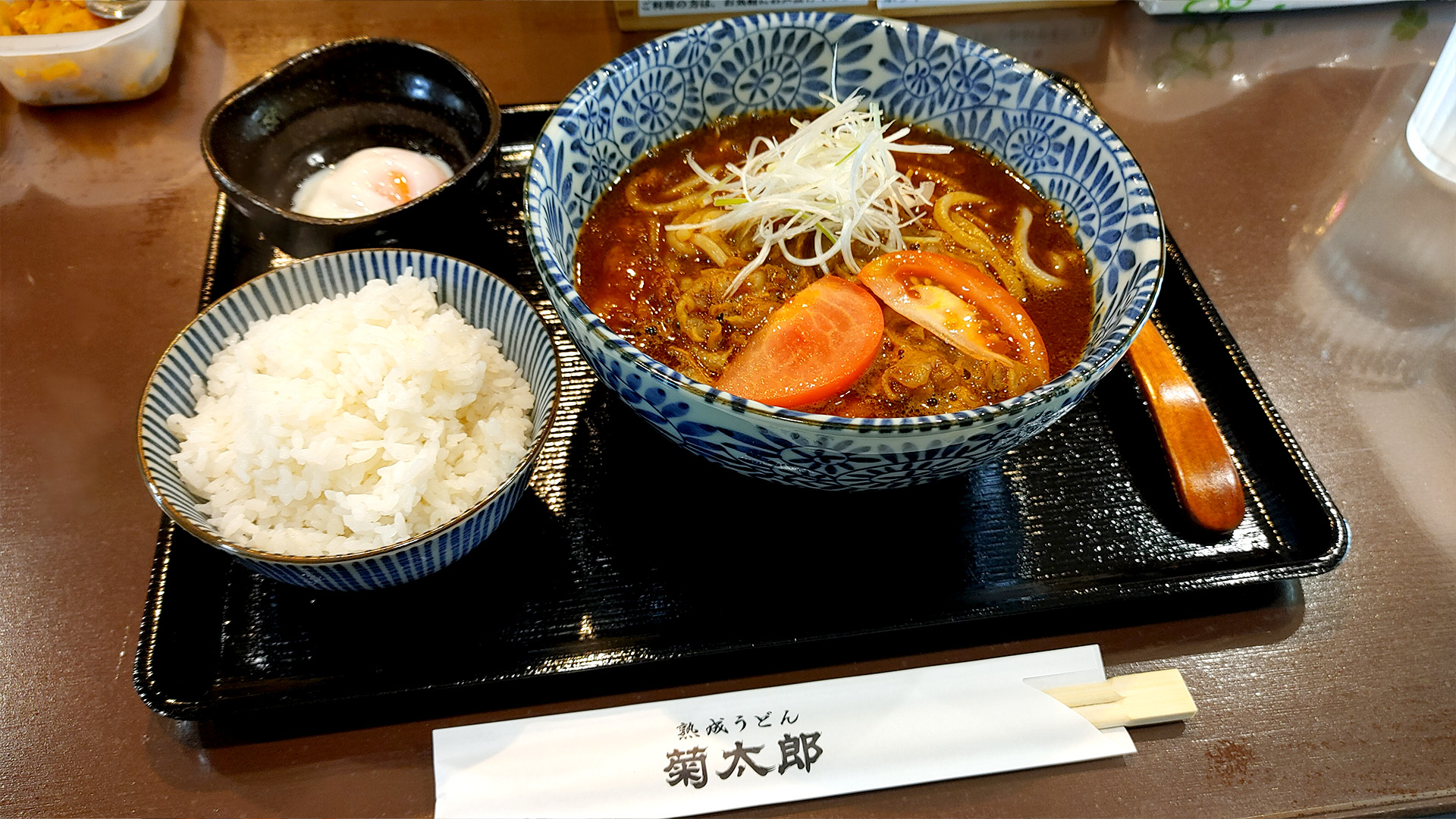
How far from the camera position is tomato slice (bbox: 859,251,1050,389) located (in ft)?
4.78

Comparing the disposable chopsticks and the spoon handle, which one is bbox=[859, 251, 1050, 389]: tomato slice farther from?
the disposable chopsticks

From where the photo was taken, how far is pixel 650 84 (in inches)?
67.8

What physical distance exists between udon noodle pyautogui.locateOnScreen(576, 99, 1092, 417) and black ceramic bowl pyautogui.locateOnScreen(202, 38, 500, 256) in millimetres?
396

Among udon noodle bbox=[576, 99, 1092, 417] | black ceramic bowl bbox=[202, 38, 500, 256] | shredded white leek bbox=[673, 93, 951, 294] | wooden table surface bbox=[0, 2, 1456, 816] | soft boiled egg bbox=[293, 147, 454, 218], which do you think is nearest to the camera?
wooden table surface bbox=[0, 2, 1456, 816]

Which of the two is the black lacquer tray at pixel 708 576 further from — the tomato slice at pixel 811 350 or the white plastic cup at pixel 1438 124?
the white plastic cup at pixel 1438 124

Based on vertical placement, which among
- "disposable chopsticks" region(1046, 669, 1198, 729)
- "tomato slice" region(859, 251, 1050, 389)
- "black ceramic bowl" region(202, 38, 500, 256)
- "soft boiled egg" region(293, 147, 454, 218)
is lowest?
"disposable chopsticks" region(1046, 669, 1198, 729)

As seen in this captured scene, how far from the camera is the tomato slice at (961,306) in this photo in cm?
146

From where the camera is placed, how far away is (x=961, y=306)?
151 cm

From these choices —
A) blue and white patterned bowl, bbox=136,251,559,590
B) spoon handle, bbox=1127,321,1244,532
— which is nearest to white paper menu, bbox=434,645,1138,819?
blue and white patterned bowl, bbox=136,251,559,590

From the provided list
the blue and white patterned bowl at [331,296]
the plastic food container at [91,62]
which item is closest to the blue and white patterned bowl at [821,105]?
the blue and white patterned bowl at [331,296]

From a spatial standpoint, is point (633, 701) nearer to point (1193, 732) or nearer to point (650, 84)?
point (1193, 732)

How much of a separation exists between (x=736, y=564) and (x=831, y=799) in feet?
1.28

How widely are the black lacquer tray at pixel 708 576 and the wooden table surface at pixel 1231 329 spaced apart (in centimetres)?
6

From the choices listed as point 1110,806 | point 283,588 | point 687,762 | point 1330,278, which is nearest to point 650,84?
point 283,588
